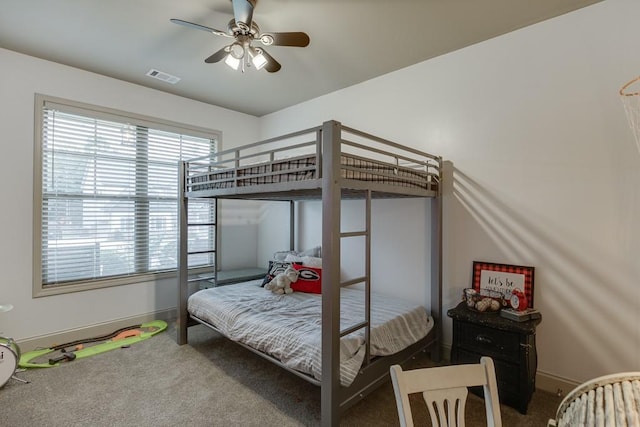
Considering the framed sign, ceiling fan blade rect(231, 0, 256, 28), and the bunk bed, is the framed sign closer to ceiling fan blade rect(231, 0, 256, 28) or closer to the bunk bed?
the bunk bed

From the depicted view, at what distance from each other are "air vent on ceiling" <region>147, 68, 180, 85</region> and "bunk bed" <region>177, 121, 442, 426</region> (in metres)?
0.96

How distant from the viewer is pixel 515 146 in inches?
92.5

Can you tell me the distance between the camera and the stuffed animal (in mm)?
2968

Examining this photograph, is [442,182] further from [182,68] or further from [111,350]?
[111,350]

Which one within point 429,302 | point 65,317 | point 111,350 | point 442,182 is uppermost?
point 442,182

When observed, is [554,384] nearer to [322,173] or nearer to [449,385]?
[449,385]

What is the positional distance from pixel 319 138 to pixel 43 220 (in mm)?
2855

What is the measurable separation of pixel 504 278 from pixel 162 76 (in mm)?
3674

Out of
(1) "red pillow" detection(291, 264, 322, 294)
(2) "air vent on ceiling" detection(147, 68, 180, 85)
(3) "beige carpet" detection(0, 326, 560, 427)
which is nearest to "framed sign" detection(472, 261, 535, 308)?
(3) "beige carpet" detection(0, 326, 560, 427)

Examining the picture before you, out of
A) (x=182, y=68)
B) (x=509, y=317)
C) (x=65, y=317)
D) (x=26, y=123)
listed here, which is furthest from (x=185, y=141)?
(x=509, y=317)

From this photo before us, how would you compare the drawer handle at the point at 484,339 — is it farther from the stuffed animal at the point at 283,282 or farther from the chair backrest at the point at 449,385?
the stuffed animal at the point at 283,282

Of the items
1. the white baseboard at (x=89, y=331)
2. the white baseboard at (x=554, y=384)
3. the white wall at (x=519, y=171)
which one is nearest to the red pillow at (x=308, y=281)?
the white wall at (x=519, y=171)

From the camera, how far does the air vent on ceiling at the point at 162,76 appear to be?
3.07m

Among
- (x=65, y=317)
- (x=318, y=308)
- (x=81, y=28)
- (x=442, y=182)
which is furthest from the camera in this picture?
(x=65, y=317)
